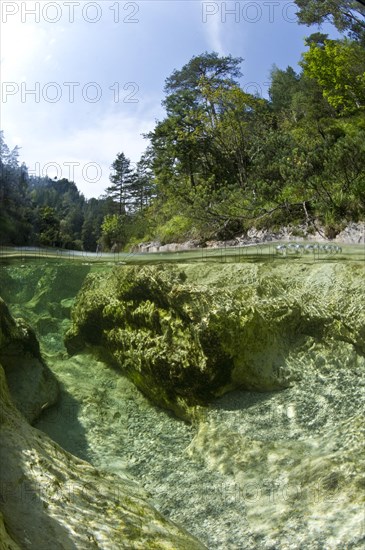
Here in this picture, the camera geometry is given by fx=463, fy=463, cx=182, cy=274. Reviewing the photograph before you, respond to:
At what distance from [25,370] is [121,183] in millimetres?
3883

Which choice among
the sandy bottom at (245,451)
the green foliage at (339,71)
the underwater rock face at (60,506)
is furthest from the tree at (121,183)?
the green foliage at (339,71)

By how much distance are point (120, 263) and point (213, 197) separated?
213cm

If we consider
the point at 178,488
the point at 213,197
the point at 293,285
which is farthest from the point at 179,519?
the point at 213,197

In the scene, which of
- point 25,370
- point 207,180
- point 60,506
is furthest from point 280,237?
point 60,506

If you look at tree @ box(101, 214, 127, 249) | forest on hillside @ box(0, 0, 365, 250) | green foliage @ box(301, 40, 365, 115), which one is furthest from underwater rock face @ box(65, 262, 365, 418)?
green foliage @ box(301, 40, 365, 115)

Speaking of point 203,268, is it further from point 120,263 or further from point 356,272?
point 356,272

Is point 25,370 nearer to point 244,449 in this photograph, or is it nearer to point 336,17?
point 244,449

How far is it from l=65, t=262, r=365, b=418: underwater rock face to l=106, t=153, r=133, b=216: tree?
4.75 ft

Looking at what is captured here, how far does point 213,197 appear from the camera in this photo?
867 cm

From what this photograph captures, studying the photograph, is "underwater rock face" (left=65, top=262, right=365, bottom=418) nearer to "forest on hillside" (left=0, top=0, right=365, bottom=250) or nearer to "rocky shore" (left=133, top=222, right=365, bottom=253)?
"forest on hillside" (left=0, top=0, right=365, bottom=250)

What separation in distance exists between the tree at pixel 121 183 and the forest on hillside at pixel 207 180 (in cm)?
2

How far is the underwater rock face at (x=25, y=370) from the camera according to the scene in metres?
5.32

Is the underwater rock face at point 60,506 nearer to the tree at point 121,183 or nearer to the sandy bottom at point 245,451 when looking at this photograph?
the sandy bottom at point 245,451

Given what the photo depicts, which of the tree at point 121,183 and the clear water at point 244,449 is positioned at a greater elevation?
the tree at point 121,183
